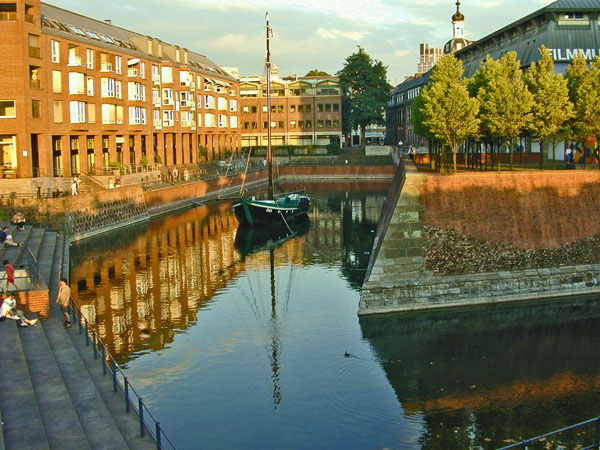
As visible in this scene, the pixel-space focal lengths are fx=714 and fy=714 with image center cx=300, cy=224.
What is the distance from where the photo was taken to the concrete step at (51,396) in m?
16.0

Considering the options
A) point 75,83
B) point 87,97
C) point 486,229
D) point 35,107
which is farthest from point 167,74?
point 486,229

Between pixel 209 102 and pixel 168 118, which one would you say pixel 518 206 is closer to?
pixel 168 118

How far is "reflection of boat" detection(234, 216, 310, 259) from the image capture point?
5446cm

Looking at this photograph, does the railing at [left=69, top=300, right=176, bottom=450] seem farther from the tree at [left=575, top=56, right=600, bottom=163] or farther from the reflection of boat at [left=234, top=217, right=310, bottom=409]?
the tree at [left=575, top=56, right=600, bottom=163]

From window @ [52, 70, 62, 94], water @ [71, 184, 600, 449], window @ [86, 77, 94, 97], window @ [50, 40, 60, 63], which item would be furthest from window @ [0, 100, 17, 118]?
water @ [71, 184, 600, 449]

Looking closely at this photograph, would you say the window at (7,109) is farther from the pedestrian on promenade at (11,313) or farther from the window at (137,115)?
the pedestrian on promenade at (11,313)

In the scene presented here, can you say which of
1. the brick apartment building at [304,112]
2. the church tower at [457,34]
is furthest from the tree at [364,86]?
the church tower at [457,34]

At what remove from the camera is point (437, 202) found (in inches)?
1421

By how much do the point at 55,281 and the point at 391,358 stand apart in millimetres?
15052

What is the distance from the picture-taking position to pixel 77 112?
64750 millimetres

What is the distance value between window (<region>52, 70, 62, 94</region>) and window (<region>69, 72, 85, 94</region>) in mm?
1343

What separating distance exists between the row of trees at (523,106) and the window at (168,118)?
47.1 meters

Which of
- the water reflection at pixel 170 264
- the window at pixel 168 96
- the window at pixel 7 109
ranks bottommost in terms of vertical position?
the water reflection at pixel 170 264

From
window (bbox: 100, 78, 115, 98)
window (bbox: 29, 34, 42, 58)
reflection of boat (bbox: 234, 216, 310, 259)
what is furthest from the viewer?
window (bbox: 100, 78, 115, 98)
